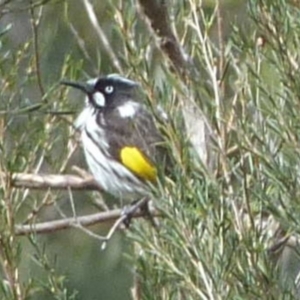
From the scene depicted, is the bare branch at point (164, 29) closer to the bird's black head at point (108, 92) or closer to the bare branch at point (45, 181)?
the bare branch at point (45, 181)

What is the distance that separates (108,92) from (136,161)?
0.43 metres

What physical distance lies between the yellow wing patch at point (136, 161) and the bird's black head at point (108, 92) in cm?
18

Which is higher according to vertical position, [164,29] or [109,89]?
[164,29]

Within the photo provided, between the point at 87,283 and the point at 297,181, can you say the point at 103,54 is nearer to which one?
the point at 87,283

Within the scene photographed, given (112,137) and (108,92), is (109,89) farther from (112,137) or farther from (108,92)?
(112,137)

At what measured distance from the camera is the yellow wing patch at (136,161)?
3420 mm

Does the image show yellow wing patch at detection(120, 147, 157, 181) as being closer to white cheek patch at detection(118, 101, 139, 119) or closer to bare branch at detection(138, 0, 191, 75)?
white cheek patch at detection(118, 101, 139, 119)

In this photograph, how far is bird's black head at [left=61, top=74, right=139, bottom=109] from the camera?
3.84 m

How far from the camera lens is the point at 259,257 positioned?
2.11 meters

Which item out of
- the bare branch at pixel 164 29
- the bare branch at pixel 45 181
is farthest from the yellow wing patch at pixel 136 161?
the bare branch at pixel 164 29

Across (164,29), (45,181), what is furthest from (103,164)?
(164,29)

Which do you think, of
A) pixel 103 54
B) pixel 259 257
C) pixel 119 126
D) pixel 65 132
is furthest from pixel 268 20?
pixel 103 54

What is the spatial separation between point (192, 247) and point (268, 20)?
0.35 meters

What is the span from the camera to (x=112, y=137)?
388 centimetres
